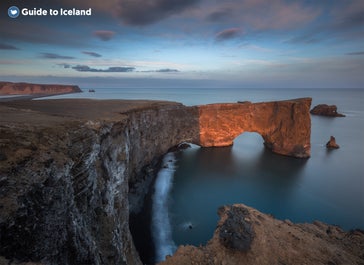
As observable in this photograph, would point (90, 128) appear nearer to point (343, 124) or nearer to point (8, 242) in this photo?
point (8, 242)

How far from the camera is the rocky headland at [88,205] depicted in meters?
6.66

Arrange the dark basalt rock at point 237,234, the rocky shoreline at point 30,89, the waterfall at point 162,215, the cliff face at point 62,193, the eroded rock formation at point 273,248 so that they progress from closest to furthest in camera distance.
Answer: the cliff face at point 62,193 < the eroded rock formation at point 273,248 < the dark basalt rock at point 237,234 < the waterfall at point 162,215 < the rocky shoreline at point 30,89

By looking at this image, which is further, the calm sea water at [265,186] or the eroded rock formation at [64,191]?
the calm sea water at [265,186]

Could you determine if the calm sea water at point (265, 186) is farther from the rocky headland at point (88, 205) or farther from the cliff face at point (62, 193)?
the cliff face at point (62, 193)

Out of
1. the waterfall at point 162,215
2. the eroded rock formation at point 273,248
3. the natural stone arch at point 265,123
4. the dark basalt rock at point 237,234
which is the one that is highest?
the natural stone arch at point 265,123

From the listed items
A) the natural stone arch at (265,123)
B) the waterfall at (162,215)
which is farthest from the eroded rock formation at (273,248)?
the natural stone arch at (265,123)

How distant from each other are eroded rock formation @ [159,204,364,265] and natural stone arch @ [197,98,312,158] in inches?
983

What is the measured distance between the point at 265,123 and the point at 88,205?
41345 millimetres

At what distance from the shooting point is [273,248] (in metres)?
15.0

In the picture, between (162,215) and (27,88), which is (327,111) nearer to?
(162,215)

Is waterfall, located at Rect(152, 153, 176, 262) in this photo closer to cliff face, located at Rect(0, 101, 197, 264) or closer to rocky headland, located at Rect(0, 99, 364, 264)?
rocky headland, located at Rect(0, 99, 364, 264)

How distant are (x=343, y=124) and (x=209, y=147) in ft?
167

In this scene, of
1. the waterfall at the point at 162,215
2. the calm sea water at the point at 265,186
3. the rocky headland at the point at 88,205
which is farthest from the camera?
the calm sea water at the point at 265,186

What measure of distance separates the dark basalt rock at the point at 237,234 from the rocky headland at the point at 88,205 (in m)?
0.07
